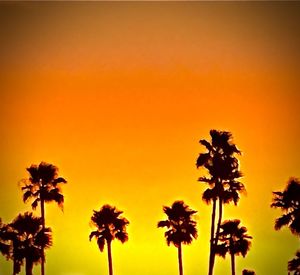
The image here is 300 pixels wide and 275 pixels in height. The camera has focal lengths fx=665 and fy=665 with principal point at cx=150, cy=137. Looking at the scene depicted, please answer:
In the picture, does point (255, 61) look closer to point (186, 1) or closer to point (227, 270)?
point (186, 1)

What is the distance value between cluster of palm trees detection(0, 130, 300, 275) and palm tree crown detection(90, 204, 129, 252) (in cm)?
2

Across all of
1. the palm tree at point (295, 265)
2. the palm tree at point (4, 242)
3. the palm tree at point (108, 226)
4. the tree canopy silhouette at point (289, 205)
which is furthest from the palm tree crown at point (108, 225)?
the palm tree at point (295, 265)

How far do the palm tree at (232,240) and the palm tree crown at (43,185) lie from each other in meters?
3.24

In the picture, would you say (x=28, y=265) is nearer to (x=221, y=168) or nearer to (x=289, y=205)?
(x=221, y=168)

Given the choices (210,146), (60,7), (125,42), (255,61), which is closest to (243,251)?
(210,146)

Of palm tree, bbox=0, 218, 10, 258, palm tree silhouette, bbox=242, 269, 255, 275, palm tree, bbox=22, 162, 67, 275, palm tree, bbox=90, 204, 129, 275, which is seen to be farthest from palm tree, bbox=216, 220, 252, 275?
palm tree, bbox=0, 218, 10, 258

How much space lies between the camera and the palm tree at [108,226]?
13.6 m

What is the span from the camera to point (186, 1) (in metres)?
11.6

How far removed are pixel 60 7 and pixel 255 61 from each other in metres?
3.53

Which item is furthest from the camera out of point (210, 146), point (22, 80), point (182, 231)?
point (182, 231)

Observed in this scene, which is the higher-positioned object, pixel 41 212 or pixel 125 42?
pixel 125 42

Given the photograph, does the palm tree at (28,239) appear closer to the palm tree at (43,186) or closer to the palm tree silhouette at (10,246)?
the palm tree silhouette at (10,246)

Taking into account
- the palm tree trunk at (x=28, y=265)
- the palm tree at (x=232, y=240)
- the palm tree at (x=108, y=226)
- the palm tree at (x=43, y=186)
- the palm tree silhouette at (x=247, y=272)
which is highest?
the palm tree at (x=43, y=186)

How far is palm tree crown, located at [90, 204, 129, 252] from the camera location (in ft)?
44.7
